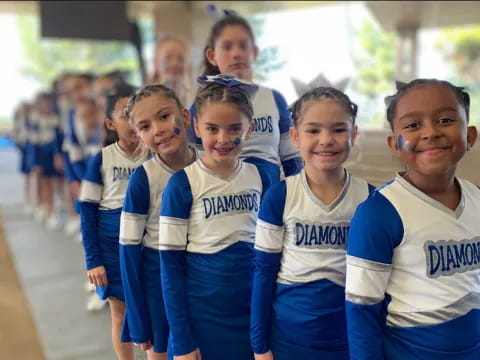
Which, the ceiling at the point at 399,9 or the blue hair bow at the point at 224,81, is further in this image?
the ceiling at the point at 399,9

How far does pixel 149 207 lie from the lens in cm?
93

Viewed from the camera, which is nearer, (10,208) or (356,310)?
(356,310)

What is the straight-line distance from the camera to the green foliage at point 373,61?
1314 millimetres

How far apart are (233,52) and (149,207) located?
356mm

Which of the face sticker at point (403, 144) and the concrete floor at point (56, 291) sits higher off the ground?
the face sticker at point (403, 144)

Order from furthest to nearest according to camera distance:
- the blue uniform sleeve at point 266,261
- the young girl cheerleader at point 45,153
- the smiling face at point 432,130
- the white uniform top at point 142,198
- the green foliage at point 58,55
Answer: the green foliage at point 58,55, the young girl cheerleader at point 45,153, the white uniform top at point 142,198, the blue uniform sleeve at point 266,261, the smiling face at point 432,130

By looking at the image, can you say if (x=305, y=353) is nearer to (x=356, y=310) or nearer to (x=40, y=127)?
(x=356, y=310)

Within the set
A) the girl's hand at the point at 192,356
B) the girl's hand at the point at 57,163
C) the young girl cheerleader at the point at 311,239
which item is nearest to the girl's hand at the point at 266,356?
the young girl cheerleader at the point at 311,239

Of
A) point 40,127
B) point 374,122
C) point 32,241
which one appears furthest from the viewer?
point 40,127

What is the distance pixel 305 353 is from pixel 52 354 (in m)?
1.38

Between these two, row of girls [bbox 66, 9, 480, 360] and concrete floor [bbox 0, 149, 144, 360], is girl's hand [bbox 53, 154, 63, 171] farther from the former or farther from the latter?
row of girls [bbox 66, 9, 480, 360]

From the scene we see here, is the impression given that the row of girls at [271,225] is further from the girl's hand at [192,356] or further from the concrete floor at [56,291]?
the concrete floor at [56,291]

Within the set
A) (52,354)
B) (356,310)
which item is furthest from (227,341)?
(52,354)

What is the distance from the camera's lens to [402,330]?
733mm
